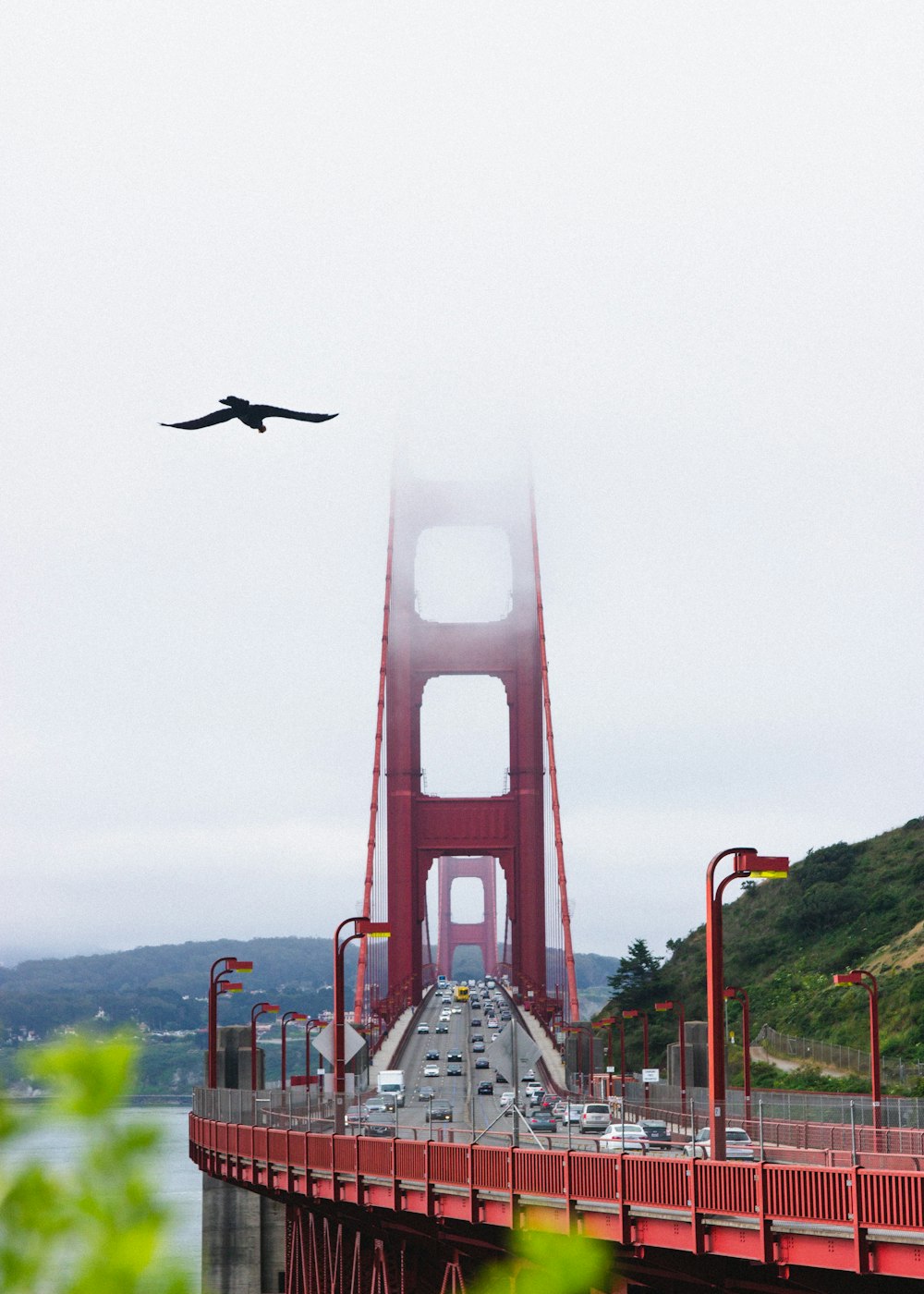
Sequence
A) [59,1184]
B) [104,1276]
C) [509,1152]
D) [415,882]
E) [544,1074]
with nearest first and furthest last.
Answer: [104,1276]
[59,1184]
[509,1152]
[544,1074]
[415,882]

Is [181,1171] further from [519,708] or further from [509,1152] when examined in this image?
[509,1152]

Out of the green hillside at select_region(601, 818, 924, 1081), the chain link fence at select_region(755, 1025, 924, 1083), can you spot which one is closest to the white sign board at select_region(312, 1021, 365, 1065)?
the chain link fence at select_region(755, 1025, 924, 1083)

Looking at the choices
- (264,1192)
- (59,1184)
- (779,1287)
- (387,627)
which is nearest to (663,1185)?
(779,1287)

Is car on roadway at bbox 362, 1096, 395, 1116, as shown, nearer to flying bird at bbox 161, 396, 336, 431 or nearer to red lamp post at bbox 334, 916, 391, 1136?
red lamp post at bbox 334, 916, 391, 1136

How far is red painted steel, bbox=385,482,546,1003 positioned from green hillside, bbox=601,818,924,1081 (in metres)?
11.7

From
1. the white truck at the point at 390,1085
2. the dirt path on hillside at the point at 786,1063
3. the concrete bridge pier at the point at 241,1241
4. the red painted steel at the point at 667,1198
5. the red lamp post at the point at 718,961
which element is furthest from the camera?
the dirt path on hillside at the point at 786,1063

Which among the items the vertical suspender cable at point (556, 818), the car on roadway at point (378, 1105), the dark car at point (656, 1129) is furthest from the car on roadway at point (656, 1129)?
the vertical suspender cable at point (556, 818)

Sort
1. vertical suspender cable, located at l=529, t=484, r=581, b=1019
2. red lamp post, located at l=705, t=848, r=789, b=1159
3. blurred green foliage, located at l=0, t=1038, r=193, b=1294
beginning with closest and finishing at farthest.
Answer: blurred green foliage, located at l=0, t=1038, r=193, b=1294, red lamp post, located at l=705, t=848, r=789, b=1159, vertical suspender cable, located at l=529, t=484, r=581, b=1019

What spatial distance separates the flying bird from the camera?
18625 millimetres

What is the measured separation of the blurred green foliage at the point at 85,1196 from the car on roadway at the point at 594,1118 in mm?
39106

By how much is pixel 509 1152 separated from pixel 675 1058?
99.7ft

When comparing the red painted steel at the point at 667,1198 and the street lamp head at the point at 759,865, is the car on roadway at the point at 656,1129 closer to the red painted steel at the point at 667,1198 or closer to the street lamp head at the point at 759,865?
the red painted steel at the point at 667,1198

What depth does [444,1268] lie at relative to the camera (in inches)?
1214

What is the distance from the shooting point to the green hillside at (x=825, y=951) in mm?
76188
